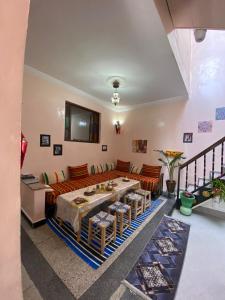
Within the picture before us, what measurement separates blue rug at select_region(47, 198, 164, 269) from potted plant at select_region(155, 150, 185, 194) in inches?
56.9

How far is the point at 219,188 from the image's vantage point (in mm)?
2637

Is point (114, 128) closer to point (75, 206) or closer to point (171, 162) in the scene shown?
point (171, 162)

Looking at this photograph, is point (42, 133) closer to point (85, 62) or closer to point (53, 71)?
point (53, 71)

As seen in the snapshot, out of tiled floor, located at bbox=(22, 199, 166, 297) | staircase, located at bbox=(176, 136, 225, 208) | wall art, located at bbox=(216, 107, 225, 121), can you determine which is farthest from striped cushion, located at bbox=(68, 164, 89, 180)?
→ wall art, located at bbox=(216, 107, 225, 121)

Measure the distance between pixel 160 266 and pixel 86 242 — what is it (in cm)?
101

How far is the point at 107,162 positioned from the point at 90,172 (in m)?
0.96

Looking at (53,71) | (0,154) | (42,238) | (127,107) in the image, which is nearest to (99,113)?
(127,107)

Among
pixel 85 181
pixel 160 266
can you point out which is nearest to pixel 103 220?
pixel 160 266

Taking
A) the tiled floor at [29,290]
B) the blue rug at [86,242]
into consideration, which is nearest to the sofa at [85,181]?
the blue rug at [86,242]

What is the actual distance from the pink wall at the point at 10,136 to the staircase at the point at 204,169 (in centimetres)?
327

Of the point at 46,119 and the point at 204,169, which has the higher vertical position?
the point at 46,119

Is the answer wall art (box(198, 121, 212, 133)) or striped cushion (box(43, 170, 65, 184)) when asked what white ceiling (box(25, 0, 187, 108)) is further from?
striped cushion (box(43, 170, 65, 184))

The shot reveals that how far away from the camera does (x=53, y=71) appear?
302cm

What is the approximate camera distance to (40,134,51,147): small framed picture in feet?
10.7
